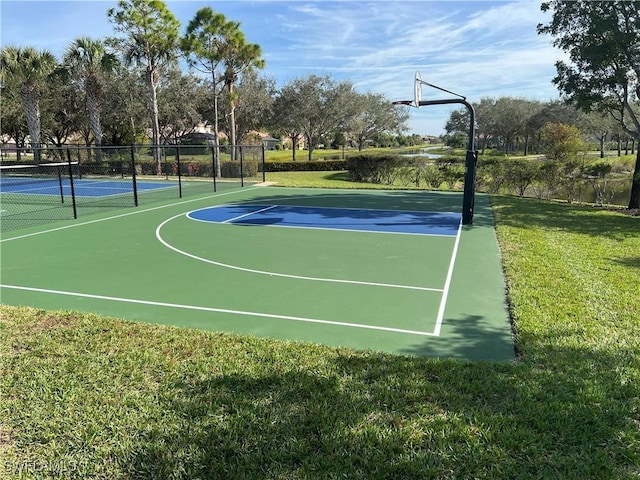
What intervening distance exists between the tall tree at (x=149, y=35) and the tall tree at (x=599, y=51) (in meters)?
19.4

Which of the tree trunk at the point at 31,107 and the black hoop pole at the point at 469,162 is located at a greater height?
the tree trunk at the point at 31,107

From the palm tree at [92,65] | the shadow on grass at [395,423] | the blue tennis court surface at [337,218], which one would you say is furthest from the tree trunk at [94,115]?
the shadow on grass at [395,423]

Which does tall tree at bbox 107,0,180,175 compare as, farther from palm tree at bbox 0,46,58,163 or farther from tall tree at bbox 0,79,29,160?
tall tree at bbox 0,79,29,160

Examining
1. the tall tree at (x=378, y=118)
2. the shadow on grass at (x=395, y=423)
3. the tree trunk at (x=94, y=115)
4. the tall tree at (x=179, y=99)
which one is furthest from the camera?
→ the tall tree at (x=378, y=118)

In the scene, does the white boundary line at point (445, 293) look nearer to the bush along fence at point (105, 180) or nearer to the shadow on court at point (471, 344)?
the shadow on court at point (471, 344)

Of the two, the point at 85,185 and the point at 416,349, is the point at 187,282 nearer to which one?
the point at 416,349

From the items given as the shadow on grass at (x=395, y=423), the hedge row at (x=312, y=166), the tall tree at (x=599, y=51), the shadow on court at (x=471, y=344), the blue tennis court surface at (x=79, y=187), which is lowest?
the shadow on court at (x=471, y=344)

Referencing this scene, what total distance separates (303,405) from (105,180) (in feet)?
81.9

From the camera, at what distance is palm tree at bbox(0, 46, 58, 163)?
87.0 ft

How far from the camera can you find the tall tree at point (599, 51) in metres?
13.5

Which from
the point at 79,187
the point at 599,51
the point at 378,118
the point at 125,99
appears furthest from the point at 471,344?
the point at 378,118

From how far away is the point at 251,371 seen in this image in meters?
3.95

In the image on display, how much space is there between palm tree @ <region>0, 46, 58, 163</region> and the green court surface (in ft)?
66.4

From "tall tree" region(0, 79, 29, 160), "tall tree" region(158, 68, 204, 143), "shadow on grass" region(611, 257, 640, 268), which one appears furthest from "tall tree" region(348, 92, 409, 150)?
"shadow on grass" region(611, 257, 640, 268)
